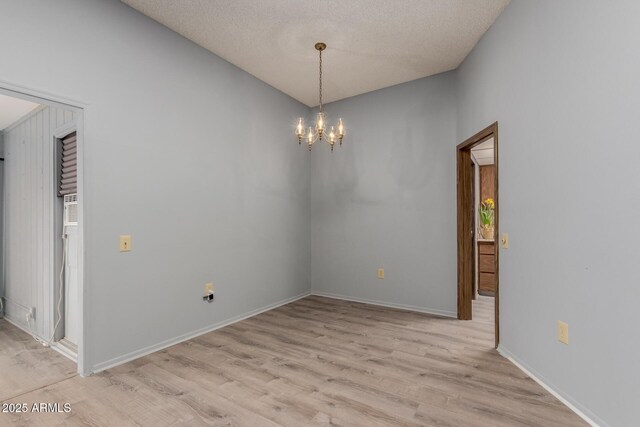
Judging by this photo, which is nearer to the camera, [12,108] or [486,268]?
[12,108]

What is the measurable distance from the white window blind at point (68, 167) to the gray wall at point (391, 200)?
2996 millimetres

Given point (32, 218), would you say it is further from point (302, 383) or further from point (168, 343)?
point (302, 383)

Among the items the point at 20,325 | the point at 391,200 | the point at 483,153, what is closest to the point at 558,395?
the point at 391,200

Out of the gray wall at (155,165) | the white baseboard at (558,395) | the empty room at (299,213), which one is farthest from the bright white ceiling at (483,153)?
the gray wall at (155,165)

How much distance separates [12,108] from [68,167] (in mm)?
1350

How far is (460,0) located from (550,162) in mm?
1506

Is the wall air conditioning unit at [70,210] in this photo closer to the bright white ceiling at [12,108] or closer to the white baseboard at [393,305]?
the bright white ceiling at [12,108]

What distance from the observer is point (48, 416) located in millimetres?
1861

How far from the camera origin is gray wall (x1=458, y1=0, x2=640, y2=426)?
1573 millimetres

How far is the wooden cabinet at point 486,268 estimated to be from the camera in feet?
16.7

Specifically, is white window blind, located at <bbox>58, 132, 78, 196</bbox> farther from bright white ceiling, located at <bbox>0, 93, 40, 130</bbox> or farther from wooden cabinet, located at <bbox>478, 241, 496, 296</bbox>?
wooden cabinet, located at <bbox>478, 241, 496, 296</bbox>

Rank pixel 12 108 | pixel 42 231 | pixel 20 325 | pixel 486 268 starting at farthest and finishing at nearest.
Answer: pixel 486 268 → pixel 20 325 → pixel 12 108 → pixel 42 231

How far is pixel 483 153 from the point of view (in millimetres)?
5328

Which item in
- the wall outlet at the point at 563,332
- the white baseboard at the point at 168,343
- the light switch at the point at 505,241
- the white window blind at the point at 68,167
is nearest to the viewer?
the wall outlet at the point at 563,332
